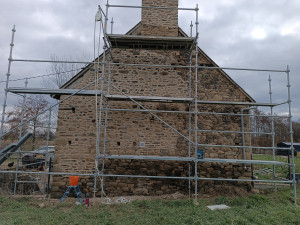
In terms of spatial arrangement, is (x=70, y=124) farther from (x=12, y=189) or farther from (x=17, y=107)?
(x=17, y=107)

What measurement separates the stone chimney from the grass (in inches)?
240

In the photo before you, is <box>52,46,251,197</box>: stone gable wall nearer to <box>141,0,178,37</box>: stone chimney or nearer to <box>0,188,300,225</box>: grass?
<box>141,0,178,37</box>: stone chimney

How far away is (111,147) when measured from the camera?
7805mm

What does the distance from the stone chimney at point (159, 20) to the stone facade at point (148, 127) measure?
0.13ft

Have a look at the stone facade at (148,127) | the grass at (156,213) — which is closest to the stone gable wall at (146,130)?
the stone facade at (148,127)

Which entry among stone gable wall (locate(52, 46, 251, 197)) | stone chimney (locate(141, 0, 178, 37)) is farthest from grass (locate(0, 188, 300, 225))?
stone chimney (locate(141, 0, 178, 37))

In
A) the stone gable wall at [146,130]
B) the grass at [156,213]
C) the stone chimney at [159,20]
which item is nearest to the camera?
the grass at [156,213]

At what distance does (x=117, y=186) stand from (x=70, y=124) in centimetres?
277

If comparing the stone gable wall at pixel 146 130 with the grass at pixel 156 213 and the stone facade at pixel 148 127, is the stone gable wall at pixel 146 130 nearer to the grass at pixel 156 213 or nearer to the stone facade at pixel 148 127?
the stone facade at pixel 148 127

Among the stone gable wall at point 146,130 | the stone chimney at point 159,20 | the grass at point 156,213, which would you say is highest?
the stone chimney at point 159,20

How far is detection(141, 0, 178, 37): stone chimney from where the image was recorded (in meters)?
8.50

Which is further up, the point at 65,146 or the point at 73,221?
the point at 65,146

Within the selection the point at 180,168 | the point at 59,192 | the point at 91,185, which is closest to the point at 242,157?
the point at 180,168

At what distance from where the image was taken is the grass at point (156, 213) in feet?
16.0
